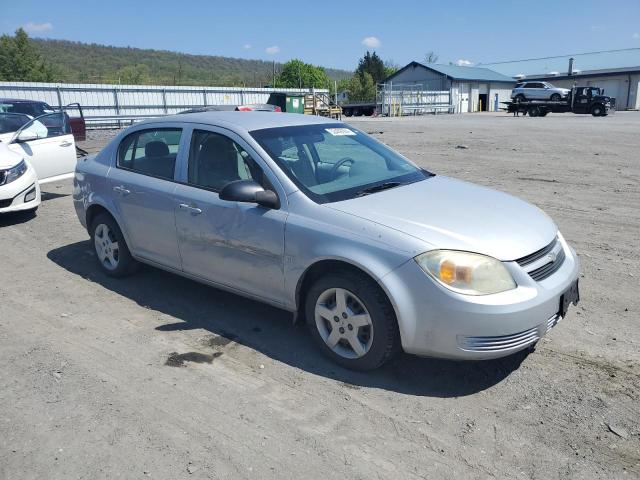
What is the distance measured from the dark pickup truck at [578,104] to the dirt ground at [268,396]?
3985 centimetres

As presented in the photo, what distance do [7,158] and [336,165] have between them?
19.6 feet

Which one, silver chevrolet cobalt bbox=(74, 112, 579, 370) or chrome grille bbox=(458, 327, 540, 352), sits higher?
silver chevrolet cobalt bbox=(74, 112, 579, 370)

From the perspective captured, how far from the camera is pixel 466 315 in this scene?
3.12 meters

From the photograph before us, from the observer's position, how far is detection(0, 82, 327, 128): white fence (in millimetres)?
24125

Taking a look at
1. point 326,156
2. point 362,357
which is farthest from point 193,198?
point 362,357

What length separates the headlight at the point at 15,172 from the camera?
7.77m

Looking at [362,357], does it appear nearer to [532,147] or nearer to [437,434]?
[437,434]

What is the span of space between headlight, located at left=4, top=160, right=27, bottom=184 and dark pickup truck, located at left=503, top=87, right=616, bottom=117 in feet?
132

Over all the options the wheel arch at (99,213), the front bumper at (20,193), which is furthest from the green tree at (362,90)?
the wheel arch at (99,213)

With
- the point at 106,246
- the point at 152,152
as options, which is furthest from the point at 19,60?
the point at 152,152

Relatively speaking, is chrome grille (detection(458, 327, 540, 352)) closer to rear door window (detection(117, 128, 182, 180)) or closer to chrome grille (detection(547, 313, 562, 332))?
chrome grille (detection(547, 313, 562, 332))

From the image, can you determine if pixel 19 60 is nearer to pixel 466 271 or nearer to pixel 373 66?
pixel 373 66

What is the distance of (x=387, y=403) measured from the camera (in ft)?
10.8

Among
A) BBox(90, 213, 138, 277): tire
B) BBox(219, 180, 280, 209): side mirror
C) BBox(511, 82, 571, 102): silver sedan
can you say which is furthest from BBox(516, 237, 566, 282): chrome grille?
BBox(511, 82, 571, 102): silver sedan
